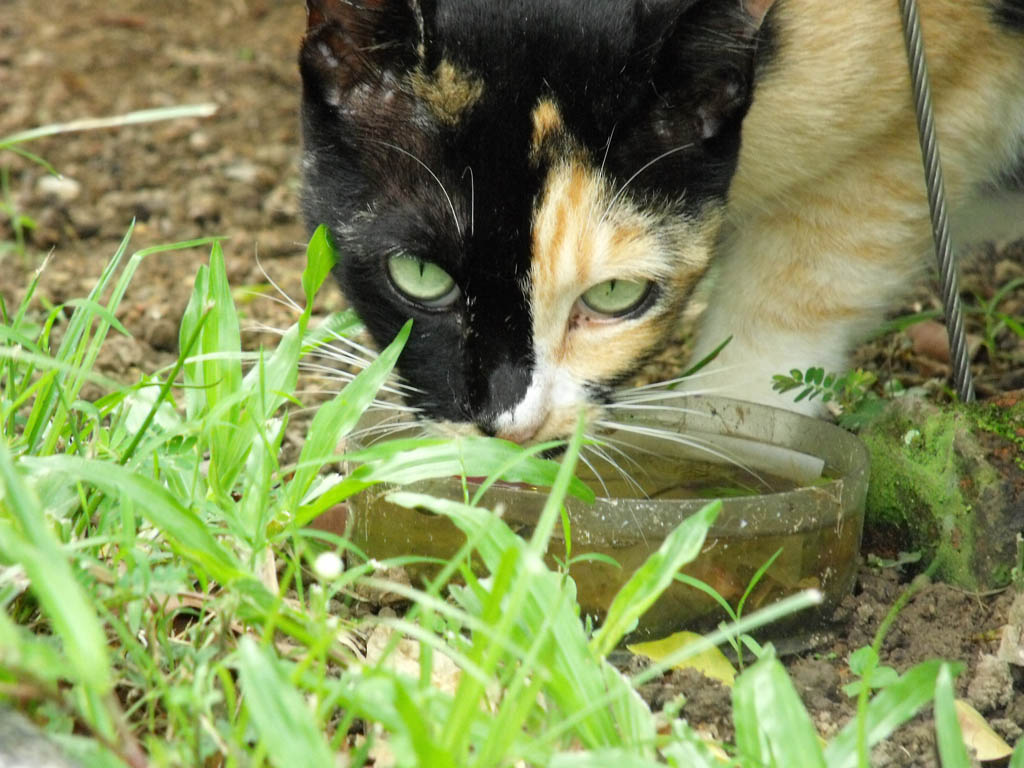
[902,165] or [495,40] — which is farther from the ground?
[495,40]

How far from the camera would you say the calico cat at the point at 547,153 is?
1922mm

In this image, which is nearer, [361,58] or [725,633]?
[725,633]

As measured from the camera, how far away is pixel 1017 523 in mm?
2023

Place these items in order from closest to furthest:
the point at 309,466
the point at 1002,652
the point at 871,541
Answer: the point at 309,466
the point at 1002,652
the point at 871,541

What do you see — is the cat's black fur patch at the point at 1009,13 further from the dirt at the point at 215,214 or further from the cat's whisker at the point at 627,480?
the cat's whisker at the point at 627,480

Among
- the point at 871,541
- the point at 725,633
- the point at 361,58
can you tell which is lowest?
the point at 871,541

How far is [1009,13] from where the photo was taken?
236 centimetres

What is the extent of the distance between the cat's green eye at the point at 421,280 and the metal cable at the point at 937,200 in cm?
88

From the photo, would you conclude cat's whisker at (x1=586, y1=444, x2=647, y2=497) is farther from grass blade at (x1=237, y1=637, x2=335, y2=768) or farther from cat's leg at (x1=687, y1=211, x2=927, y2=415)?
grass blade at (x1=237, y1=637, x2=335, y2=768)

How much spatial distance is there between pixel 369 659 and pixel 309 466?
284 millimetres

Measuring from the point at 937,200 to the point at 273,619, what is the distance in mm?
1479

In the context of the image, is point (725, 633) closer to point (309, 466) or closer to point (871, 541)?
point (309, 466)

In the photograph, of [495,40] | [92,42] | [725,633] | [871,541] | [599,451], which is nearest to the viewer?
[725,633]

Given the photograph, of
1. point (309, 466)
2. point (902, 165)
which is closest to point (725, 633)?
point (309, 466)
